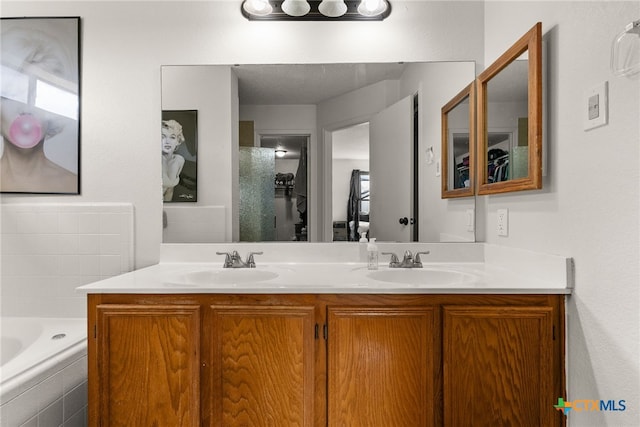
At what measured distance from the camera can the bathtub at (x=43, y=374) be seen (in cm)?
128

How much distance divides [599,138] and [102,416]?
6.15 feet

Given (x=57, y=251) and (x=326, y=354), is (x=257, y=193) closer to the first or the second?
(x=326, y=354)

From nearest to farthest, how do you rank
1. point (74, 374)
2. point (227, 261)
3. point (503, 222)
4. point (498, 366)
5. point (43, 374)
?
point (498, 366) → point (43, 374) → point (74, 374) → point (503, 222) → point (227, 261)

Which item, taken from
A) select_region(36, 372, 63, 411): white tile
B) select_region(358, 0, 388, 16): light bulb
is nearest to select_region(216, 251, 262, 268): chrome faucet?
select_region(36, 372, 63, 411): white tile

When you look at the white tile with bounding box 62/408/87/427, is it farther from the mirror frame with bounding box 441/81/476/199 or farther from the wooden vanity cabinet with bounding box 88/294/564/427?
the mirror frame with bounding box 441/81/476/199

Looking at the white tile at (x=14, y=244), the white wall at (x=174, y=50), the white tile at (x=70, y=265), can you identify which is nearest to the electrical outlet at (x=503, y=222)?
the white wall at (x=174, y=50)

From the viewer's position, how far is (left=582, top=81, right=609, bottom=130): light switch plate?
3.48 ft

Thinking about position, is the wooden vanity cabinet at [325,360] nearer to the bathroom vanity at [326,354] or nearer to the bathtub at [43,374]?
the bathroom vanity at [326,354]

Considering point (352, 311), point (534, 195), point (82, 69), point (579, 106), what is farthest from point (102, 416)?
point (579, 106)

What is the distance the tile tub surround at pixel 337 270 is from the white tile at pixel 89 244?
0.34m

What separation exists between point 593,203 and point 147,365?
61.5 inches

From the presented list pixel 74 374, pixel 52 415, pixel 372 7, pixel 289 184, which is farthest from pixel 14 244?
pixel 372 7

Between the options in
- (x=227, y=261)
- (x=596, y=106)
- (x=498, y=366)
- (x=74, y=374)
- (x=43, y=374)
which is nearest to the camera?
(x=596, y=106)

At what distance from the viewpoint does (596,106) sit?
110 cm
